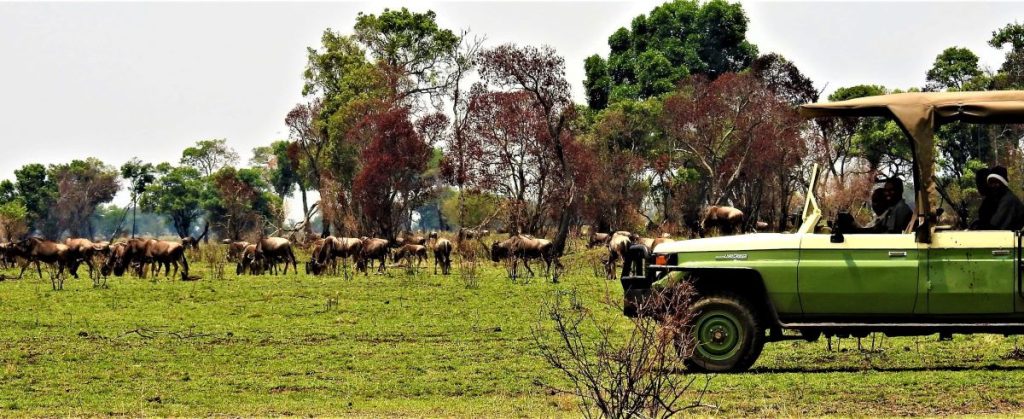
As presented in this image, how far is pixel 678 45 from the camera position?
262 feet

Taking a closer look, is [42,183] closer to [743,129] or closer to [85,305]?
[743,129]

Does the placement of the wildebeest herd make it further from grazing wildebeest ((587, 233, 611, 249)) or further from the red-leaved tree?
the red-leaved tree

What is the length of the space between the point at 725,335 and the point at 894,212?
207 centimetres

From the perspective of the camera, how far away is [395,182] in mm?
63938

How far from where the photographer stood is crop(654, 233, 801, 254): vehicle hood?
1334 centimetres

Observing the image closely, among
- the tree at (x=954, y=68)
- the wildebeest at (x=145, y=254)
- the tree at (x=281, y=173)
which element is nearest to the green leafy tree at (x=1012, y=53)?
the tree at (x=954, y=68)

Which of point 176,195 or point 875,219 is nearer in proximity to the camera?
point 875,219

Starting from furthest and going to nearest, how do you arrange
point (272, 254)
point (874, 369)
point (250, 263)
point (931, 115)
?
point (272, 254) < point (250, 263) < point (874, 369) < point (931, 115)

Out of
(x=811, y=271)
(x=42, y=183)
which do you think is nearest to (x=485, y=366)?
(x=811, y=271)

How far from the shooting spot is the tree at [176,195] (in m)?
108

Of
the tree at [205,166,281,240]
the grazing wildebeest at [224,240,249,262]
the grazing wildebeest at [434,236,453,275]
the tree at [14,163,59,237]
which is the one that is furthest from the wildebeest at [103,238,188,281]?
the tree at [14,163,59,237]

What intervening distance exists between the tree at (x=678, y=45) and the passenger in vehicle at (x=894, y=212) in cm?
6321

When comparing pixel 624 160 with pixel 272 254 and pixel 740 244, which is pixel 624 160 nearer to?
pixel 272 254

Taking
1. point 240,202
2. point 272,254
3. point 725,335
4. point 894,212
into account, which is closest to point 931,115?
point 894,212
